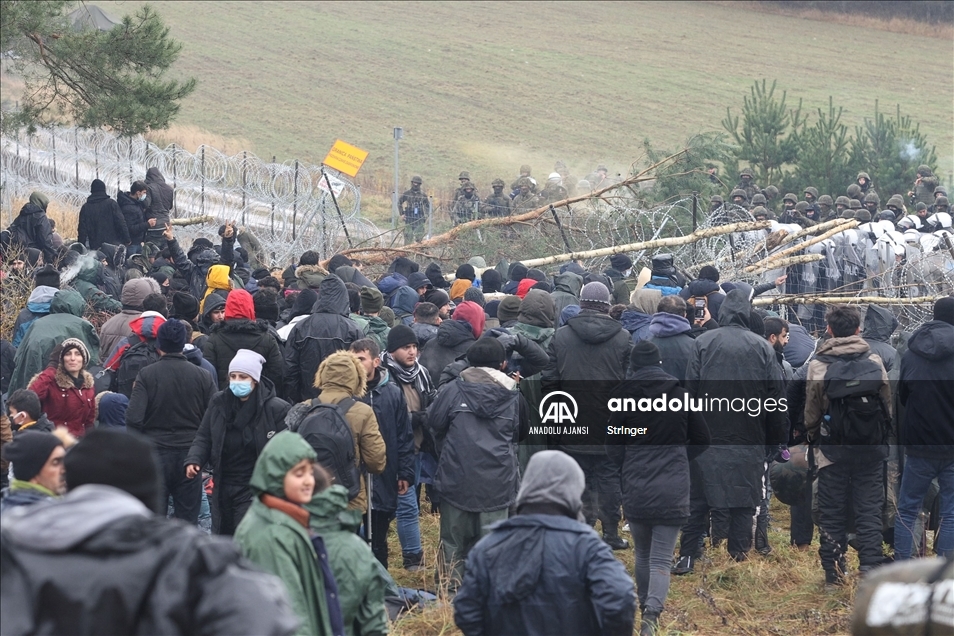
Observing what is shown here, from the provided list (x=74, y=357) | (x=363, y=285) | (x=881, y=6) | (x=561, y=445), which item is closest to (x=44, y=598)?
(x=74, y=357)

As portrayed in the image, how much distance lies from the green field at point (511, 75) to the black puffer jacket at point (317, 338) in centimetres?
2618

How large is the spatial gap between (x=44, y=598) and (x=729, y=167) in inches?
812

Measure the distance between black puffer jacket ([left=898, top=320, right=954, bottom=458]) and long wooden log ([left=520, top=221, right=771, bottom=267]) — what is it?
6.91 metres

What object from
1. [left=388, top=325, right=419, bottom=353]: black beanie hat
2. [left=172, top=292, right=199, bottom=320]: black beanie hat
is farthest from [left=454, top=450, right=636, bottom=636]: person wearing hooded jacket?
[left=172, top=292, right=199, bottom=320]: black beanie hat

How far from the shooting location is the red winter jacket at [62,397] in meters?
7.41

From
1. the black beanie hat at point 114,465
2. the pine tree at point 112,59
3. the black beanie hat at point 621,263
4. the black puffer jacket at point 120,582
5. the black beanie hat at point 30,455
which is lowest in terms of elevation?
the black beanie hat at point 621,263

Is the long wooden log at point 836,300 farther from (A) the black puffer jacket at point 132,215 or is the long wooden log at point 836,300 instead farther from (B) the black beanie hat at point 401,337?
(A) the black puffer jacket at point 132,215

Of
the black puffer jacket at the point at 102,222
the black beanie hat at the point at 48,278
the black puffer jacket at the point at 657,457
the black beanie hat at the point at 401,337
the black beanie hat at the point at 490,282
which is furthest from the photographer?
the black puffer jacket at the point at 102,222

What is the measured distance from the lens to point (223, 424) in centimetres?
671

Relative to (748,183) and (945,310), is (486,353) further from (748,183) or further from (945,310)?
(748,183)

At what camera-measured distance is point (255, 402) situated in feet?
22.2

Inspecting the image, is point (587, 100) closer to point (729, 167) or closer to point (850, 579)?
point (729, 167)

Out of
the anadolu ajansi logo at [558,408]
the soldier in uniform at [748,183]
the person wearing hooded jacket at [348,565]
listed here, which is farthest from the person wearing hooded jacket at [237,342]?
the soldier in uniform at [748,183]

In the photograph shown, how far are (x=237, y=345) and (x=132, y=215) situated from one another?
671 centimetres
